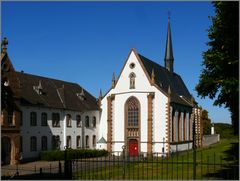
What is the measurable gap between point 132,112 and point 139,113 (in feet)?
3.75

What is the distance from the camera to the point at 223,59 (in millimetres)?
22625

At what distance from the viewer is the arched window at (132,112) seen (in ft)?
174

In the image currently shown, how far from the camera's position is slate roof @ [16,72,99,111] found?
45500 mm

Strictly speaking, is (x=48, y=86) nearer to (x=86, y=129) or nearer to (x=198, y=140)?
(x=86, y=129)

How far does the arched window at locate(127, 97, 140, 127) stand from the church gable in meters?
1.65

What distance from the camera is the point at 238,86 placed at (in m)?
20.9

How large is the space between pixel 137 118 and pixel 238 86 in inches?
1284

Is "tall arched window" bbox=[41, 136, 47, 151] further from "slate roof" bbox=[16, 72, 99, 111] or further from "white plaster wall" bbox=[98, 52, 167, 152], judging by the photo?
"white plaster wall" bbox=[98, 52, 167, 152]

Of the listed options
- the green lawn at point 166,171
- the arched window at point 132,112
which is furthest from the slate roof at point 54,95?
the green lawn at point 166,171

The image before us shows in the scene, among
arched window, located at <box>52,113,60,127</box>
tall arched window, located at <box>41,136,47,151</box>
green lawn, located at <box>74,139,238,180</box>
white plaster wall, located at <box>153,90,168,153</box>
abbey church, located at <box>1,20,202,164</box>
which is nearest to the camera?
green lawn, located at <box>74,139,238,180</box>

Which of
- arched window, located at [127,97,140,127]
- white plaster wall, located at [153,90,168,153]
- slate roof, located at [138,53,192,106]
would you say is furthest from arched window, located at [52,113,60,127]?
slate roof, located at [138,53,192,106]

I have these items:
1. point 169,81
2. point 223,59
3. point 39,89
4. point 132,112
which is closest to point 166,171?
point 223,59

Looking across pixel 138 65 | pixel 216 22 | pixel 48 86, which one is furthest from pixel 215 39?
pixel 48 86

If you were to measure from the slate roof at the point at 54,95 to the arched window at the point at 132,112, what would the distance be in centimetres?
587
